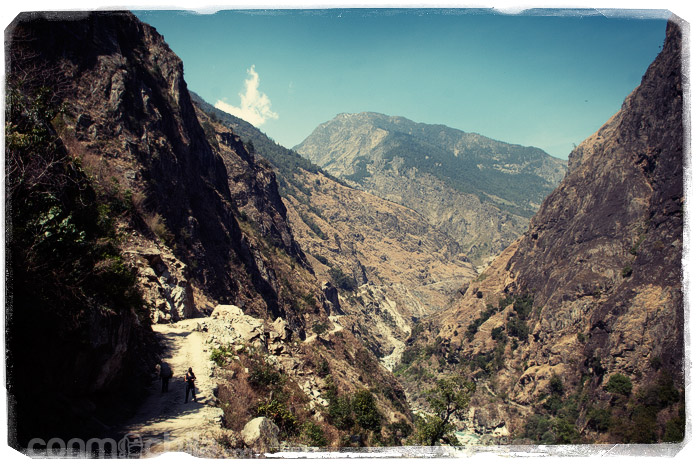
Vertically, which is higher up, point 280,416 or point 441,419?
point 280,416

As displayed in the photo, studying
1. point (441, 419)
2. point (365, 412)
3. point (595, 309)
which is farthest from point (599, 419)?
point (365, 412)

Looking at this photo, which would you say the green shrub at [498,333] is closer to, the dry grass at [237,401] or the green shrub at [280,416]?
the dry grass at [237,401]

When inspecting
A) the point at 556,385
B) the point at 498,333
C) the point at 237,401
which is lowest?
the point at 556,385

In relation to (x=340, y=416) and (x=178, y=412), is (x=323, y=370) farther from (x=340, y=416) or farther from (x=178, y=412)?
(x=178, y=412)

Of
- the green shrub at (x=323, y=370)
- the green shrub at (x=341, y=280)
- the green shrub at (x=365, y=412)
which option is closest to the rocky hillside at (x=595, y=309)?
the green shrub at (x=341, y=280)

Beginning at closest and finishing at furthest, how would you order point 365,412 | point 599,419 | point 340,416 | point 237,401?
point 237,401 → point 340,416 → point 365,412 → point 599,419

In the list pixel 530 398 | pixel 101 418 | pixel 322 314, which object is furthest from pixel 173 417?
pixel 530 398
